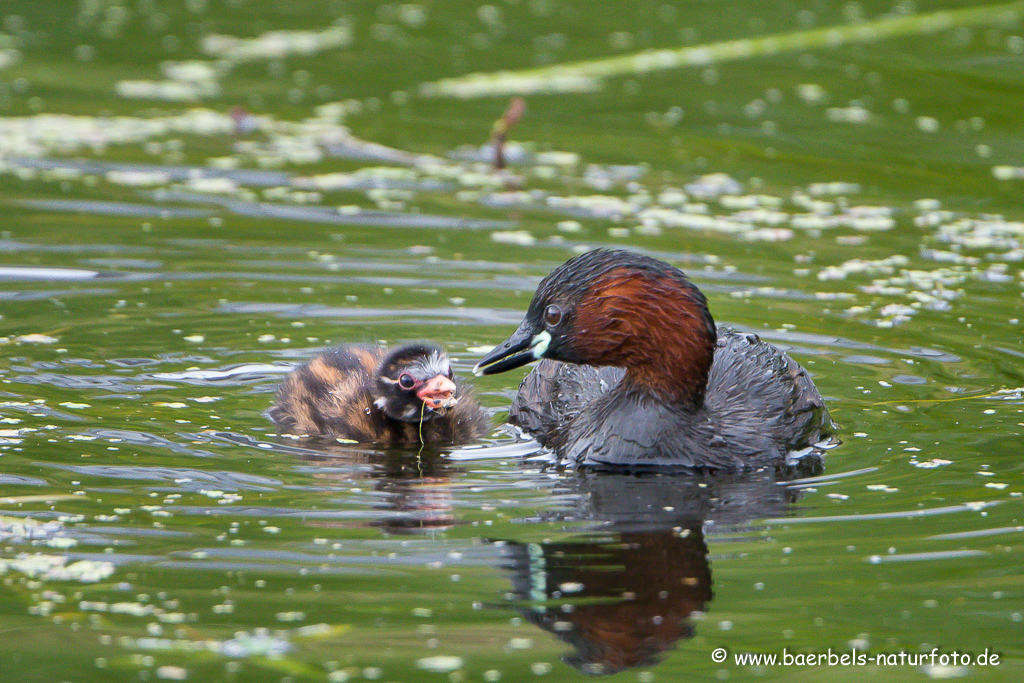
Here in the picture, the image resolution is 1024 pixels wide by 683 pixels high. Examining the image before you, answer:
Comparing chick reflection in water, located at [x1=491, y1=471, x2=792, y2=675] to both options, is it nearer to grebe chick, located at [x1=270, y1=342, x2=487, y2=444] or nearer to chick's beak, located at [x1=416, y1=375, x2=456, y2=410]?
chick's beak, located at [x1=416, y1=375, x2=456, y2=410]

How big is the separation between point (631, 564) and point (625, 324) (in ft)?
5.31

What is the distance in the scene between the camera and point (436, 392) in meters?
6.75

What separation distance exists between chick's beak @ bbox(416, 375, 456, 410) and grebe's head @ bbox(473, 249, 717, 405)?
0.81 feet

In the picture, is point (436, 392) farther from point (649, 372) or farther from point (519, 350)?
point (649, 372)

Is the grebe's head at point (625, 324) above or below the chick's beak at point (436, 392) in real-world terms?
above

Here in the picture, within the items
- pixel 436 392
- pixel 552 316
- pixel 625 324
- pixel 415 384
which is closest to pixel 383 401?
pixel 415 384

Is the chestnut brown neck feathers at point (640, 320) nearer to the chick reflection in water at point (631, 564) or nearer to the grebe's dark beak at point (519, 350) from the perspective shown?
the grebe's dark beak at point (519, 350)

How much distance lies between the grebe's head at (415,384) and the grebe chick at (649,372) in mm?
254

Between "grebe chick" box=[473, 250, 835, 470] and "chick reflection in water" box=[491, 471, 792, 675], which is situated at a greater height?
"grebe chick" box=[473, 250, 835, 470]

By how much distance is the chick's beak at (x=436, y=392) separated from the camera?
675cm

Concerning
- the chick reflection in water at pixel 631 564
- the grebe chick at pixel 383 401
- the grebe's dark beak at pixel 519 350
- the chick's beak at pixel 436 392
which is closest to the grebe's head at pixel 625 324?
the grebe's dark beak at pixel 519 350

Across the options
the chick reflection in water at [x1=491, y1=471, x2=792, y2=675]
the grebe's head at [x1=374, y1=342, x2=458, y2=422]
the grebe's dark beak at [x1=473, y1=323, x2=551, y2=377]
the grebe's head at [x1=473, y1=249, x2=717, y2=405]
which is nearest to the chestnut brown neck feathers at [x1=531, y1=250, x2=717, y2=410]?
the grebe's head at [x1=473, y1=249, x2=717, y2=405]

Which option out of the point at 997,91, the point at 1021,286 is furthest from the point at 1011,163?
Result: the point at 1021,286

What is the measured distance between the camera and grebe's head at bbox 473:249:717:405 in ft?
21.3
